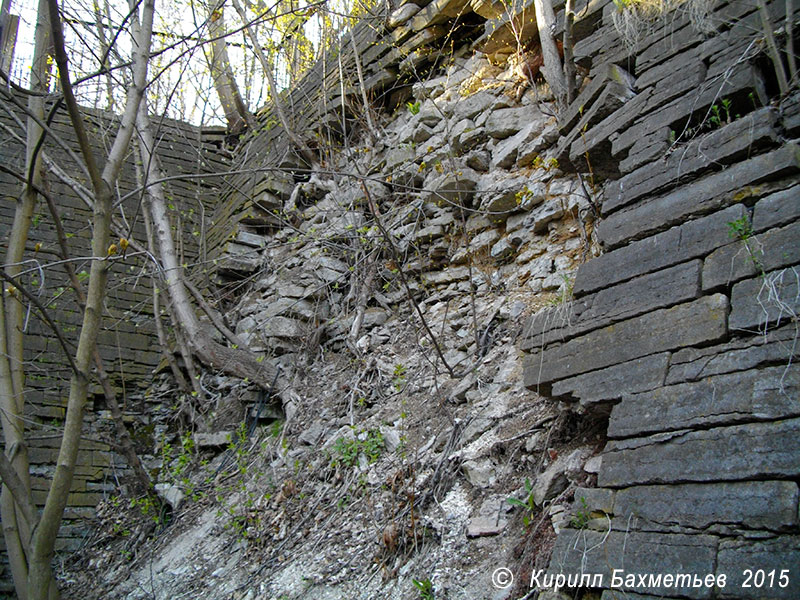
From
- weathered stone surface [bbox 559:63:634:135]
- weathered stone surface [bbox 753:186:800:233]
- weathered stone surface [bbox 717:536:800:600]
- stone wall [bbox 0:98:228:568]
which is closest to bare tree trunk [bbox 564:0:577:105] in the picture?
weathered stone surface [bbox 559:63:634:135]

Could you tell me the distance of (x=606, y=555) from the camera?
7.11 ft

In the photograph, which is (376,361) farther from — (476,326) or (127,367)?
(127,367)

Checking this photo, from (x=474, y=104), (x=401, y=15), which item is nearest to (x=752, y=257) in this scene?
(x=474, y=104)

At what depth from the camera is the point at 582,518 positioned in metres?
2.33

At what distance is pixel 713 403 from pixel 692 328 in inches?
12.2

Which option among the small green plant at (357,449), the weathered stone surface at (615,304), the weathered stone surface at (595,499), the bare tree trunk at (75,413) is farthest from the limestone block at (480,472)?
the bare tree trunk at (75,413)

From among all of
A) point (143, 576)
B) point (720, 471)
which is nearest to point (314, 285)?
point (143, 576)

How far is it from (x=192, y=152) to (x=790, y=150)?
833 centimetres

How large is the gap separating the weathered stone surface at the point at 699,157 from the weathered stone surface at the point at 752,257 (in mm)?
445

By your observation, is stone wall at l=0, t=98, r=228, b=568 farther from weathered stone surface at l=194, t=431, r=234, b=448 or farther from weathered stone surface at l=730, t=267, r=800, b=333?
weathered stone surface at l=730, t=267, r=800, b=333

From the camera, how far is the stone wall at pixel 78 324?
6.04m

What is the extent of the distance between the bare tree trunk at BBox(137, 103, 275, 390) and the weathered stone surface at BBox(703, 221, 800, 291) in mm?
4190

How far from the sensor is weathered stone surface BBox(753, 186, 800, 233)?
90.7 inches

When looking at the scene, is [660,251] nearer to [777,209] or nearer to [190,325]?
[777,209]
